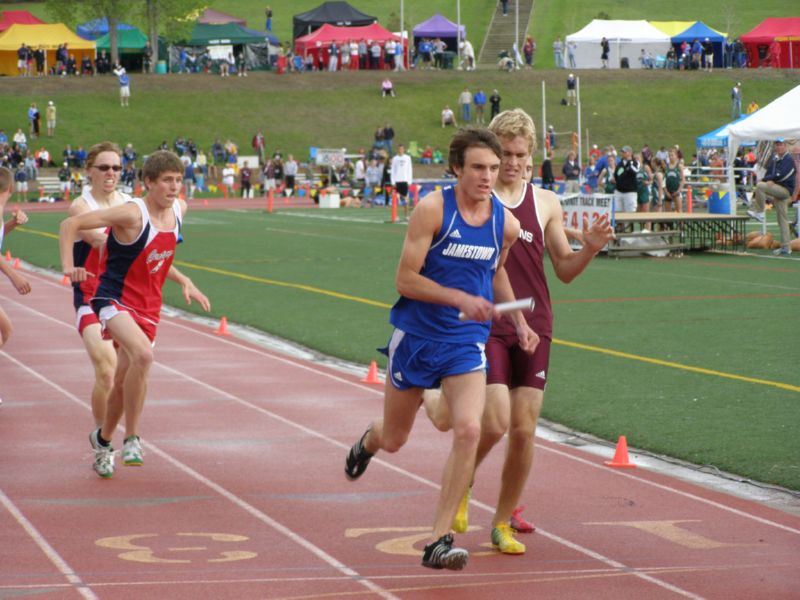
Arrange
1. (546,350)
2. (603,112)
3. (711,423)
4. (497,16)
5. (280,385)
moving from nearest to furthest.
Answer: (546,350) → (711,423) → (280,385) → (603,112) → (497,16)

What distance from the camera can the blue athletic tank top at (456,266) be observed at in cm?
657

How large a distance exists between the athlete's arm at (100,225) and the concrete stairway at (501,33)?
72438 mm

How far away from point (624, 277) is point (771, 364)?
8.85m

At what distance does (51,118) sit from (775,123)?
131 ft

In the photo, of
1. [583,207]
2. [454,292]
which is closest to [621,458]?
[454,292]

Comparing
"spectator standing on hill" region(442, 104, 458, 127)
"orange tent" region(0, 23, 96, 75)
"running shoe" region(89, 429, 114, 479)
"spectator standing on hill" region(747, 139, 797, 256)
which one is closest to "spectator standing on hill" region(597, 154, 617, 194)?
"spectator standing on hill" region(747, 139, 797, 256)

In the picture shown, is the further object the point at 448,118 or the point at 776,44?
the point at 776,44

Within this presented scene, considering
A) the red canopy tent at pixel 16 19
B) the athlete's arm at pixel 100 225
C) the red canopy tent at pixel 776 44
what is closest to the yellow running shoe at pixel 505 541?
the athlete's arm at pixel 100 225

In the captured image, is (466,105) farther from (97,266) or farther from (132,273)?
(132,273)

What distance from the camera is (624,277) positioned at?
72.1ft

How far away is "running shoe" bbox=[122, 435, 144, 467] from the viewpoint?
905 cm

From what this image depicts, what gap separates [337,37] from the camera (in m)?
73.5

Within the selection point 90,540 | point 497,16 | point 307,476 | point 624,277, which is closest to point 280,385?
point 307,476

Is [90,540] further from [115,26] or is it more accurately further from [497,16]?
[497,16]
